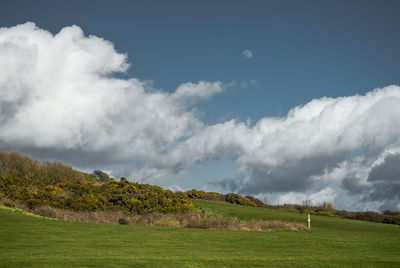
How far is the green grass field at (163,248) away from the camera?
14.0 m

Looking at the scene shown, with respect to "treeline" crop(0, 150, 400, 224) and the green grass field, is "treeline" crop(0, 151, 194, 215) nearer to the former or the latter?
"treeline" crop(0, 150, 400, 224)

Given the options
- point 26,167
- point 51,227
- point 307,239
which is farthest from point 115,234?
point 26,167

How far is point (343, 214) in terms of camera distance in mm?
56031

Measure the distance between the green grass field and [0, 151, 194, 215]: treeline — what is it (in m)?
5.96

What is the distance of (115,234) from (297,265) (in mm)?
12897

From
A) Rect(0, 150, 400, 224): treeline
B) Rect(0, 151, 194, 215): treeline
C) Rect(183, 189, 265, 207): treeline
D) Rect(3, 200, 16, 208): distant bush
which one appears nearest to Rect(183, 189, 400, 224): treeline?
Rect(183, 189, 265, 207): treeline

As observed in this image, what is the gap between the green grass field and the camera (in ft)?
45.9

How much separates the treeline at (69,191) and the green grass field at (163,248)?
5.96 m

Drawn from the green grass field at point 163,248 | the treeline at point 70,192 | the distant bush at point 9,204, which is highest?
the treeline at point 70,192

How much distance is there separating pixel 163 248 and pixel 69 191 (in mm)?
22569

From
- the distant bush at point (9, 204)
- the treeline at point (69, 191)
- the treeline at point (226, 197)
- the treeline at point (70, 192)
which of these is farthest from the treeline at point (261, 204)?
the distant bush at point (9, 204)

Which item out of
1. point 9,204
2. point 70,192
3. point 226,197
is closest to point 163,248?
point 9,204

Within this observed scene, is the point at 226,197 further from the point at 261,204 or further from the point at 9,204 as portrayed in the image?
the point at 9,204

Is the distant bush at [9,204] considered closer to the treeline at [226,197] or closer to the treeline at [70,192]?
the treeline at [70,192]
